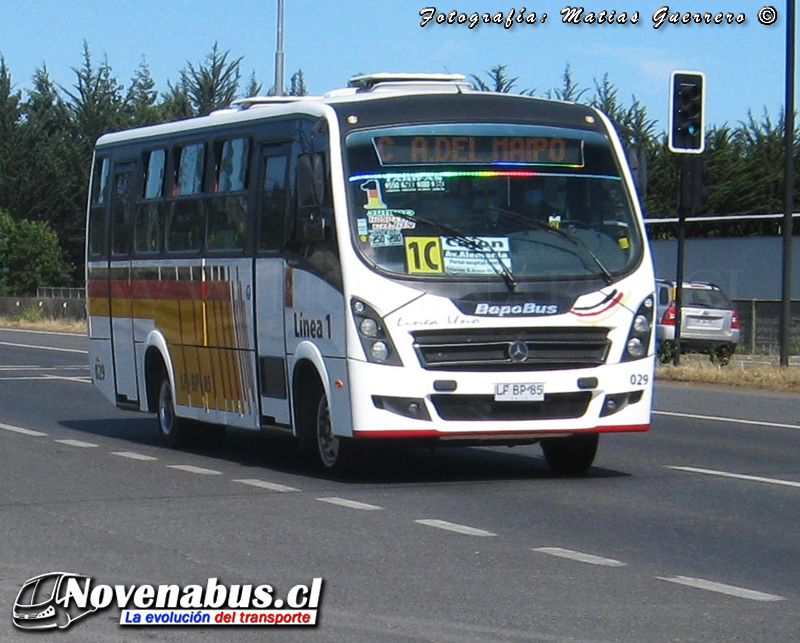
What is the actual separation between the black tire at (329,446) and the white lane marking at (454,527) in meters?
2.49

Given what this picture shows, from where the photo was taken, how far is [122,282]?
18562 millimetres

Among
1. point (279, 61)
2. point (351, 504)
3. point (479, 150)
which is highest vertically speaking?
point (279, 61)

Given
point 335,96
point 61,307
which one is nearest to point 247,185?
point 335,96

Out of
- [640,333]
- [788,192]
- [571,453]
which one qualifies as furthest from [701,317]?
[640,333]

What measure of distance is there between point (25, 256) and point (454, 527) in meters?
65.8

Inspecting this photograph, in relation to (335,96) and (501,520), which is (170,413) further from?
(501,520)

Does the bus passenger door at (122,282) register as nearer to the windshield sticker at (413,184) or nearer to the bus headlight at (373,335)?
the windshield sticker at (413,184)

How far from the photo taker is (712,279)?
172 feet

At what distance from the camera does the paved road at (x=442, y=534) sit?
316 inches

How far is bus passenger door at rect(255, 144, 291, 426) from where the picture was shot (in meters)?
14.8

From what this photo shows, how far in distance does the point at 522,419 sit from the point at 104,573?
16.1 feet

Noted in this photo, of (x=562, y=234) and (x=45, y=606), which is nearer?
(x=45, y=606)

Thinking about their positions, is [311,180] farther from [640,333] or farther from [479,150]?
[640,333]

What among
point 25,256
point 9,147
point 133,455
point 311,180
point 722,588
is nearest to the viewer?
point 722,588
